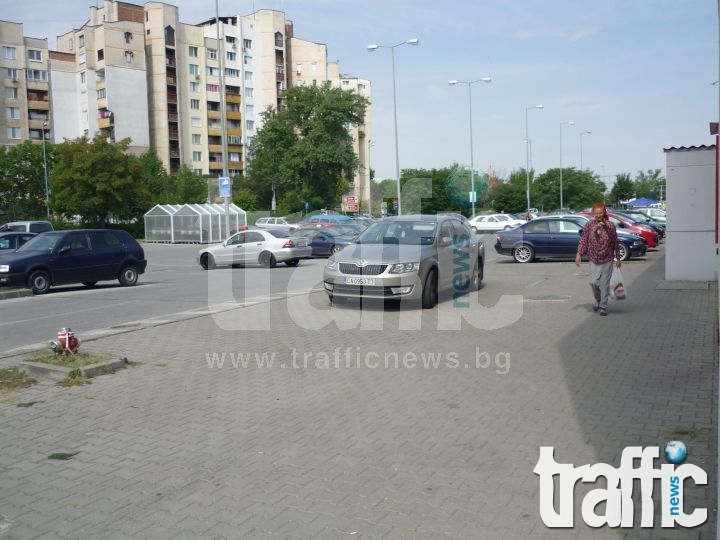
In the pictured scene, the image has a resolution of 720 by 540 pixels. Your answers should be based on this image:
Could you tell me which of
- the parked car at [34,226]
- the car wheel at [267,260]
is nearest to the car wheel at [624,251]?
the car wheel at [267,260]

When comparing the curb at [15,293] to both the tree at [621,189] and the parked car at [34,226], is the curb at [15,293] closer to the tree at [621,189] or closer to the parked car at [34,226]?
the parked car at [34,226]

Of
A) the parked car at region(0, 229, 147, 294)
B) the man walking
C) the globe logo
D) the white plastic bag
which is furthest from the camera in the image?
the parked car at region(0, 229, 147, 294)

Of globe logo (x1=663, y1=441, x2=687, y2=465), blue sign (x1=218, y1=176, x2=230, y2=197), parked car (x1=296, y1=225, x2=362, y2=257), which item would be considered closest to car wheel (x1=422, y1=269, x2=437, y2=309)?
globe logo (x1=663, y1=441, x2=687, y2=465)

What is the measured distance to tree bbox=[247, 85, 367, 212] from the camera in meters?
77.4

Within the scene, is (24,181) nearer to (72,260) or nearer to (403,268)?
(72,260)

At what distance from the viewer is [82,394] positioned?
24.4 ft

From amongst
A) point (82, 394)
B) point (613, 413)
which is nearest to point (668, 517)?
point (613, 413)

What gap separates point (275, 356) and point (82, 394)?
2.58 m

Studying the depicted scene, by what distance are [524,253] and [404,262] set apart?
41.9ft

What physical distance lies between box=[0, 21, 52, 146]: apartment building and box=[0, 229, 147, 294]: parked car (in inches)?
3030

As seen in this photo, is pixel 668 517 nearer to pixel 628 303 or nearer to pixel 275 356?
pixel 275 356

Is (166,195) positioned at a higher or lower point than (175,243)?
higher

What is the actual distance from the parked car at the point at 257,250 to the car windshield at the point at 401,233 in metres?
12.9

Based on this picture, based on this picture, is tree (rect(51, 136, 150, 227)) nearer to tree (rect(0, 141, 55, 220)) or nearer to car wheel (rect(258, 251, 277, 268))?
tree (rect(0, 141, 55, 220))
